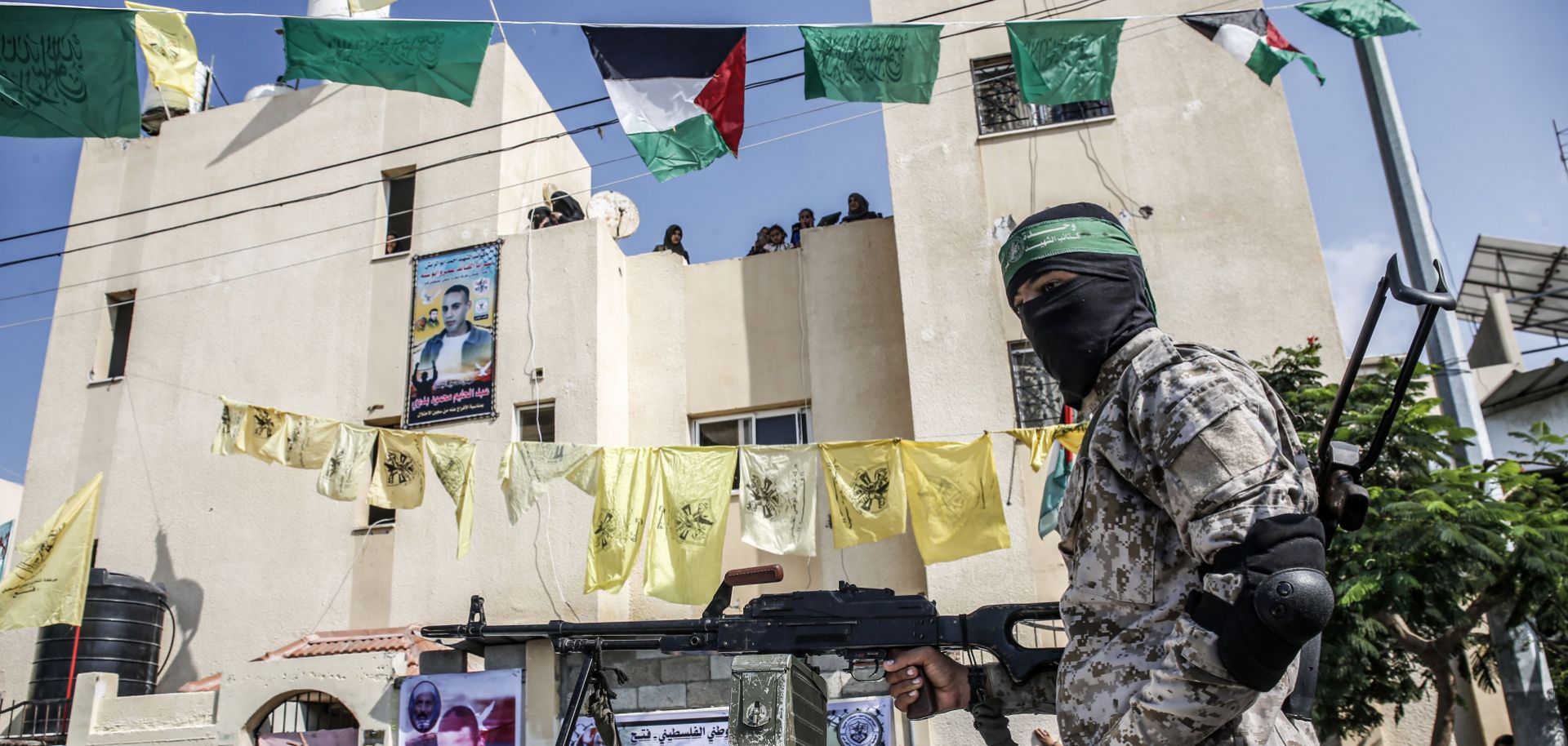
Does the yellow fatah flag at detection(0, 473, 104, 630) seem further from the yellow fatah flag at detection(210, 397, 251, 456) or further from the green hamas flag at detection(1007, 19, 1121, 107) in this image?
the green hamas flag at detection(1007, 19, 1121, 107)

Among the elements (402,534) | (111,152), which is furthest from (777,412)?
(111,152)

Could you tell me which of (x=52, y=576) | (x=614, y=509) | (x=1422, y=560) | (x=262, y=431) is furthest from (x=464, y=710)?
(x=1422, y=560)

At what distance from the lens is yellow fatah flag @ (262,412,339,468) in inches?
420

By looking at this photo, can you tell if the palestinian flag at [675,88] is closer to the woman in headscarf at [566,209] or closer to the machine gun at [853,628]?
the machine gun at [853,628]

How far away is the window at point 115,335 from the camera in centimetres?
1484

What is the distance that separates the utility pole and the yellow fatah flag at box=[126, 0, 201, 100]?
954cm

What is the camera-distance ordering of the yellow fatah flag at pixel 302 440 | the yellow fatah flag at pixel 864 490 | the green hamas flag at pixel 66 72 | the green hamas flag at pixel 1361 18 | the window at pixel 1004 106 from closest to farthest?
the green hamas flag at pixel 66 72, the green hamas flag at pixel 1361 18, the yellow fatah flag at pixel 864 490, the yellow fatah flag at pixel 302 440, the window at pixel 1004 106

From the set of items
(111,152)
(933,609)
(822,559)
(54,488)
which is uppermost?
(111,152)

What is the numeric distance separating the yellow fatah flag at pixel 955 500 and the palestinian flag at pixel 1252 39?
13.8 ft

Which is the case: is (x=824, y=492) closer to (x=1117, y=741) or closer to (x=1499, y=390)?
(x=1117, y=741)

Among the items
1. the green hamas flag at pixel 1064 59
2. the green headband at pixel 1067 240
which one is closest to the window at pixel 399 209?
the green hamas flag at pixel 1064 59

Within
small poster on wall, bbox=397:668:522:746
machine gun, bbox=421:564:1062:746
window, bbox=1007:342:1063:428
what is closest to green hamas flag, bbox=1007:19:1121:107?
window, bbox=1007:342:1063:428

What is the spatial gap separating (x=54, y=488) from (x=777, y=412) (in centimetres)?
964

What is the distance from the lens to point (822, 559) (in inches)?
463
